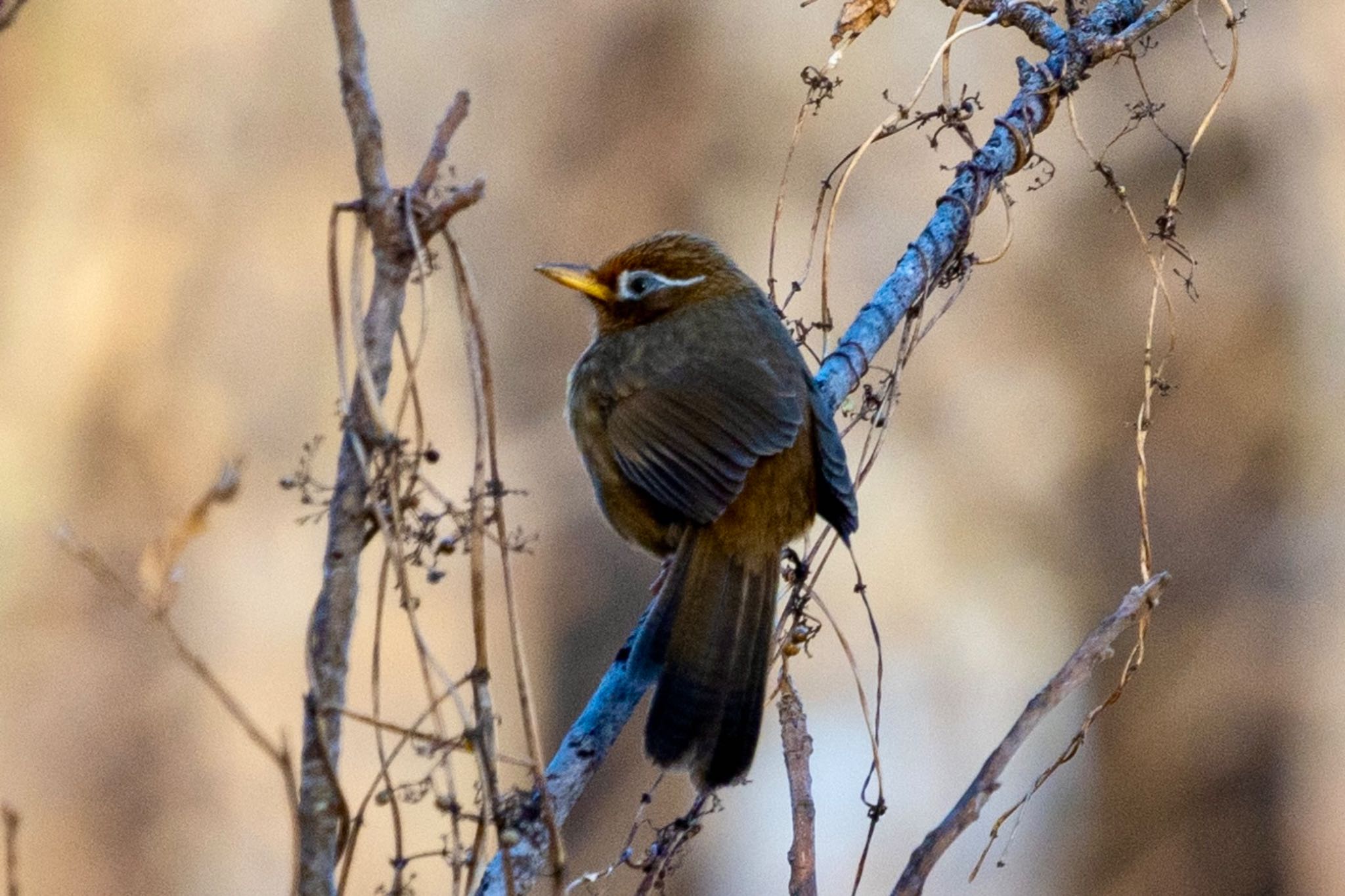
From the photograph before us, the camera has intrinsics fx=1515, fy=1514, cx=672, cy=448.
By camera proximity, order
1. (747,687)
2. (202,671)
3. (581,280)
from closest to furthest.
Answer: (202,671) → (747,687) → (581,280)

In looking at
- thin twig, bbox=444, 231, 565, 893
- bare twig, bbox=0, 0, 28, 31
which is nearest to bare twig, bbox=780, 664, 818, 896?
thin twig, bbox=444, 231, 565, 893

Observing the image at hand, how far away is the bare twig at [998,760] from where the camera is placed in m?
1.75

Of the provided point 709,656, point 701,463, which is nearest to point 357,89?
point 709,656

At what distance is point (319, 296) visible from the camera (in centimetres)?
639

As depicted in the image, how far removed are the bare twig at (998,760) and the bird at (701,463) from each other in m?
0.76

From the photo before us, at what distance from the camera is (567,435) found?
6.19 m

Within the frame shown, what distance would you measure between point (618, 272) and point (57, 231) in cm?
380

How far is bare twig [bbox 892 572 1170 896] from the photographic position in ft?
5.74

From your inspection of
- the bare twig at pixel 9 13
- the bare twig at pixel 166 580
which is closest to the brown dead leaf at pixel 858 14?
the bare twig at pixel 9 13

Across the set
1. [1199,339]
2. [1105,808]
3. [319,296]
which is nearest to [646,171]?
[319,296]

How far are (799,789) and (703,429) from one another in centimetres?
118

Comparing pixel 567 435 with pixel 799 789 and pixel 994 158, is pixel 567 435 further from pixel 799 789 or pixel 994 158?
pixel 799 789

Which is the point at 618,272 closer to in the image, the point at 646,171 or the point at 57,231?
the point at 646,171

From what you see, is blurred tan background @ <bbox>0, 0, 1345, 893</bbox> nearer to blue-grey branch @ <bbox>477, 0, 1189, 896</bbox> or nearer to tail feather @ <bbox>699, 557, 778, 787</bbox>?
blue-grey branch @ <bbox>477, 0, 1189, 896</bbox>
